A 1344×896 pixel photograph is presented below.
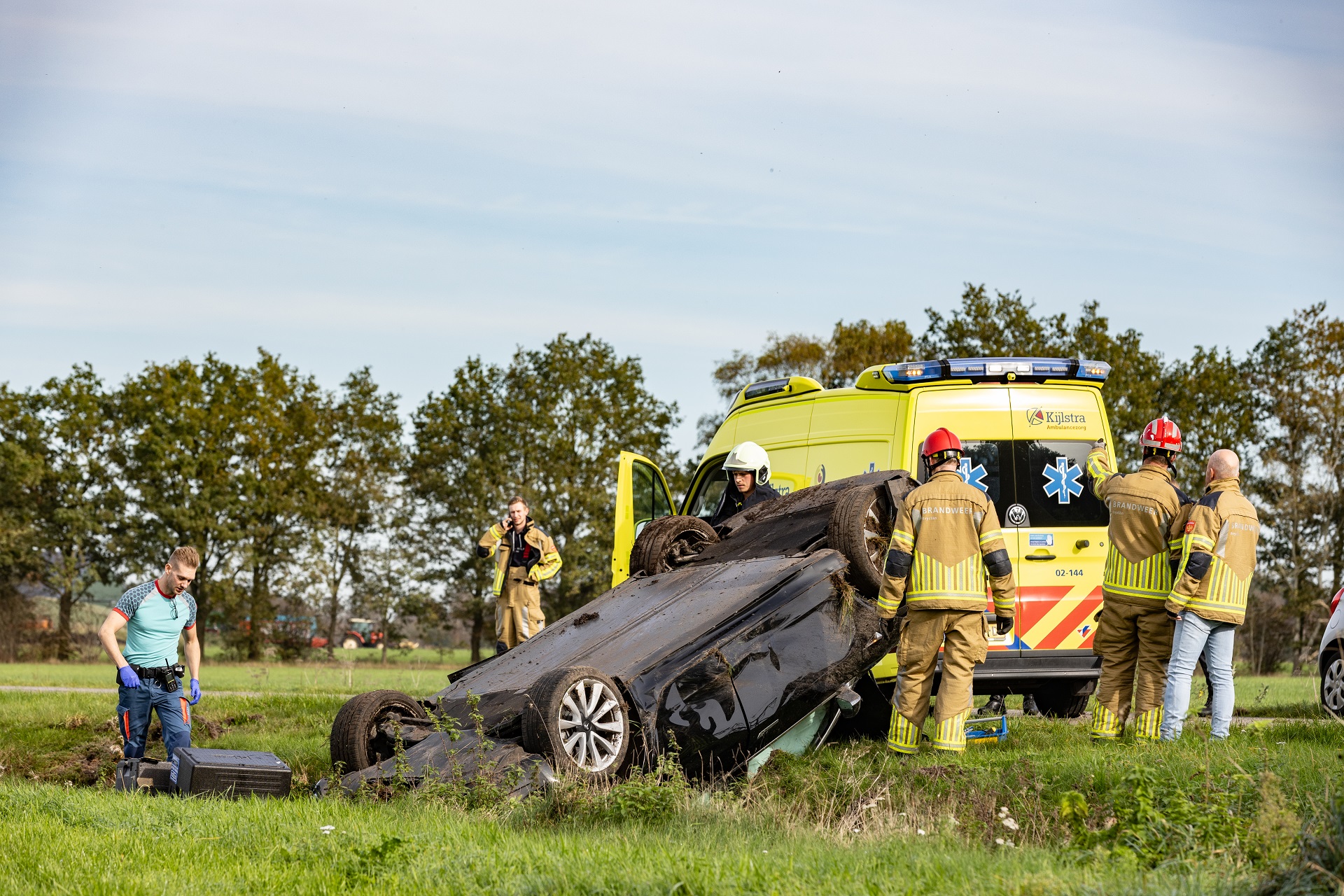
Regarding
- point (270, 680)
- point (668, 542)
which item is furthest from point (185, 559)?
point (270, 680)

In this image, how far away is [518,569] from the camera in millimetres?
12539

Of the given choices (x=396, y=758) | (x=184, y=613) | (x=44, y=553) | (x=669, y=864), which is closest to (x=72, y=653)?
(x=44, y=553)

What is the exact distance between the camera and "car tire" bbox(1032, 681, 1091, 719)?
9156 millimetres

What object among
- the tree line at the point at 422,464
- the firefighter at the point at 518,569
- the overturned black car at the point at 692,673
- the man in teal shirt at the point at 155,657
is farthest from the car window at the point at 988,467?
the tree line at the point at 422,464

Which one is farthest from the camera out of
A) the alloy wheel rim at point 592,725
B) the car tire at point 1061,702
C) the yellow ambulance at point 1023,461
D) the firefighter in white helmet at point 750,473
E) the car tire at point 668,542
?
the car tire at point 1061,702

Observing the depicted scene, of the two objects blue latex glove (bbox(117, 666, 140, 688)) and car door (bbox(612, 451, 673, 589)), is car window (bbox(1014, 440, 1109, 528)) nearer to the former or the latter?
car door (bbox(612, 451, 673, 589))

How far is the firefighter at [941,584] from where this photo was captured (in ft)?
23.5

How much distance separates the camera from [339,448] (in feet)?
129

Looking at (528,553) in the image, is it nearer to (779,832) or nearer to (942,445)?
(942,445)

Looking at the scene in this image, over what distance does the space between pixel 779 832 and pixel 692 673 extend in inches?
56.6

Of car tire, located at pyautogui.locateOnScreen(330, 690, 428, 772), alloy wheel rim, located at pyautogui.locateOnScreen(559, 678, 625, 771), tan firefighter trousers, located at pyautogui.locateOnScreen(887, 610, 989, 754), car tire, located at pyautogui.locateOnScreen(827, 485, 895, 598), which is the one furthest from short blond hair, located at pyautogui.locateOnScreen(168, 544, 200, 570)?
tan firefighter trousers, located at pyautogui.locateOnScreen(887, 610, 989, 754)

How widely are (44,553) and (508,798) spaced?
36.2m

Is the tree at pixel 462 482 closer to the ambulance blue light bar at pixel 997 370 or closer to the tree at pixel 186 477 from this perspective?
the tree at pixel 186 477

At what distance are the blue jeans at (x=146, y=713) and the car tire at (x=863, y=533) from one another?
14.9 ft
